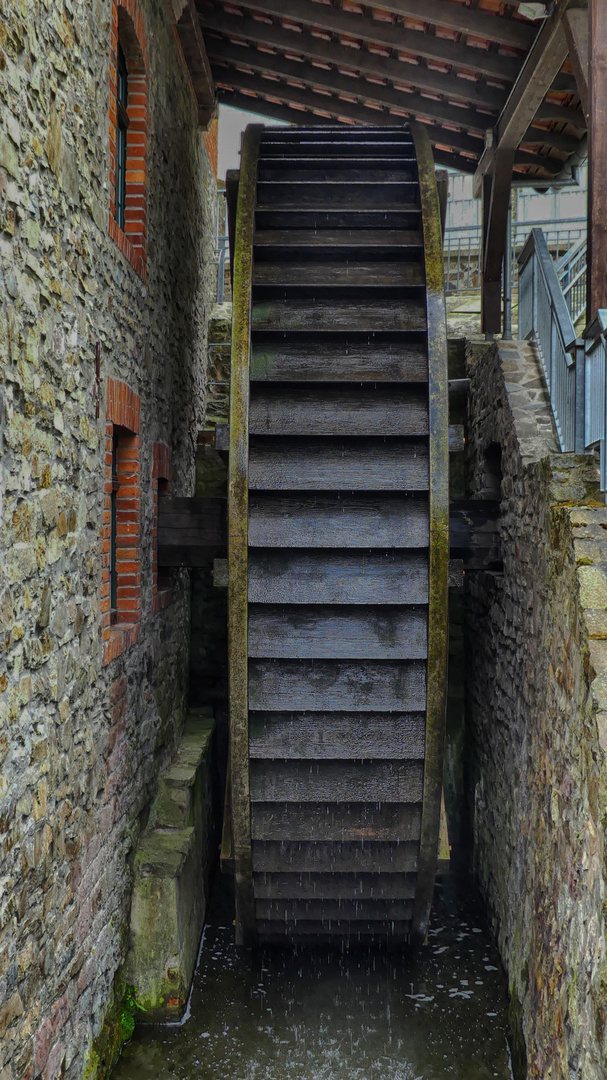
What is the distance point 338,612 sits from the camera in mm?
3811

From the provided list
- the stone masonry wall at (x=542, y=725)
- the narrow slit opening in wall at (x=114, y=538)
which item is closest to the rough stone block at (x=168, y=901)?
the narrow slit opening in wall at (x=114, y=538)

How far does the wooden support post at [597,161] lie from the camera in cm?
366

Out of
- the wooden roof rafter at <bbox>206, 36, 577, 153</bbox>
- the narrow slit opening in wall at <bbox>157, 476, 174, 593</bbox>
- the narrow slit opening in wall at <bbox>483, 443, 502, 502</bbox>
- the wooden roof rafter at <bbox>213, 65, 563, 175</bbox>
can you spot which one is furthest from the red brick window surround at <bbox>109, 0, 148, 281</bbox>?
the wooden roof rafter at <bbox>213, 65, 563, 175</bbox>

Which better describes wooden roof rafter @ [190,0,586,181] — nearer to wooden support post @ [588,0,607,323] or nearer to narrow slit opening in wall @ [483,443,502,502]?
wooden support post @ [588,0,607,323]

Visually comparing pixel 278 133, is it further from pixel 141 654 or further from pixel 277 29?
pixel 141 654

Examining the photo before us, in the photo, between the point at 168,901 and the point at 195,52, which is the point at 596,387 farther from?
the point at 195,52

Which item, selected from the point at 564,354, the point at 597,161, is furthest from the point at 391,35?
the point at 564,354

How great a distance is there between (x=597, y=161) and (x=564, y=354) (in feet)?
3.10

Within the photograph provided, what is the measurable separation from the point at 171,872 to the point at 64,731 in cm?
148

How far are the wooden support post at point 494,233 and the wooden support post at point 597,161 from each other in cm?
231

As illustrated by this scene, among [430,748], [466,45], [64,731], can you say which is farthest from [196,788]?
[466,45]

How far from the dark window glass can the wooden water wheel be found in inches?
28.6

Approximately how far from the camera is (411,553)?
12.5 ft

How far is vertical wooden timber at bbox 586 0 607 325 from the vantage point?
366 cm
